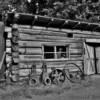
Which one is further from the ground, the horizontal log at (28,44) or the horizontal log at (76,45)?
the horizontal log at (28,44)

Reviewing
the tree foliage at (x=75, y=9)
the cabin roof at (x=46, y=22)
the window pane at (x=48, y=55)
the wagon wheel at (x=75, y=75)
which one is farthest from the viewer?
the tree foliage at (x=75, y=9)

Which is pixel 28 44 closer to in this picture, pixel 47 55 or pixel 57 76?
pixel 47 55

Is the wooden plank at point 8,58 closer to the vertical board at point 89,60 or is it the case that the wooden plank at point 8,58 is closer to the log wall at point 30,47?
the log wall at point 30,47

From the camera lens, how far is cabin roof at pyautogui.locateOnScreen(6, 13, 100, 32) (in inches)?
339


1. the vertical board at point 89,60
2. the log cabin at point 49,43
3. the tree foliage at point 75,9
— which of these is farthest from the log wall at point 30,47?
→ the tree foliage at point 75,9

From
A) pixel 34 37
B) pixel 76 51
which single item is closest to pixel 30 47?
pixel 34 37

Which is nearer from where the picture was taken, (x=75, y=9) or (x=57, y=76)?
(x=57, y=76)

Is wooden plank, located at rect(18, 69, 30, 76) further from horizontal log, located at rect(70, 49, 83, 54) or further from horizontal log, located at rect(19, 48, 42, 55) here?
horizontal log, located at rect(70, 49, 83, 54)

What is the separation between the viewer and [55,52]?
999 cm

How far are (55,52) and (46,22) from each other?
1706 mm

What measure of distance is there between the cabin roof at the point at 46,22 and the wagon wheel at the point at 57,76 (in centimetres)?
252

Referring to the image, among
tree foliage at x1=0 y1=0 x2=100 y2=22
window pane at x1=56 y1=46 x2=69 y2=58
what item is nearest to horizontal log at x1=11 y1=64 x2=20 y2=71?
window pane at x1=56 y1=46 x2=69 y2=58

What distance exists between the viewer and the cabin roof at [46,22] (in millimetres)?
8617

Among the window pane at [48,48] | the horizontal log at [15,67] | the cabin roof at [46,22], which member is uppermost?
the cabin roof at [46,22]
